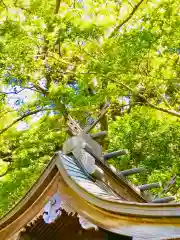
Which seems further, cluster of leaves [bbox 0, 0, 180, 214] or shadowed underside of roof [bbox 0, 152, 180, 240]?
cluster of leaves [bbox 0, 0, 180, 214]

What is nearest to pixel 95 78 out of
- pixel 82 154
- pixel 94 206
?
pixel 82 154

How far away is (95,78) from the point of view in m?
9.63

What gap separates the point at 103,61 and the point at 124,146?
6.48ft

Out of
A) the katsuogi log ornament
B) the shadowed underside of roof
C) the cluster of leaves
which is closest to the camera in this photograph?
the shadowed underside of roof

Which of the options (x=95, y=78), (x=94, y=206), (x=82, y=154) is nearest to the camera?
(x=94, y=206)

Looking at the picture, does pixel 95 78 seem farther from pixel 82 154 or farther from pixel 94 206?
pixel 94 206

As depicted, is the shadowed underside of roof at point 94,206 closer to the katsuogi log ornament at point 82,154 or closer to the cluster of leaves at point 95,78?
Result: the katsuogi log ornament at point 82,154

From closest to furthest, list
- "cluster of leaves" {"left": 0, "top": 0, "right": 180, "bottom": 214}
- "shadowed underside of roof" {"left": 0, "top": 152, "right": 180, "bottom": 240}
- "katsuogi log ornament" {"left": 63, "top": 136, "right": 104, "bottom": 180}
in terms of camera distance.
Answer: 1. "shadowed underside of roof" {"left": 0, "top": 152, "right": 180, "bottom": 240}
2. "katsuogi log ornament" {"left": 63, "top": 136, "right": 104, "bottom": 180}
3. "cluster of leaves" {"left": 0, "top": 0, "right": 180, "bottom": 214}

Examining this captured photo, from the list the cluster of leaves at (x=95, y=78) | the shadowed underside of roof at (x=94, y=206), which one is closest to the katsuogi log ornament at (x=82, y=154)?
the shadowed underside of roof at (x=94, y=206)

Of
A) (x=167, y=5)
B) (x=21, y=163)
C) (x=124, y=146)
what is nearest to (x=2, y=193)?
(x=21, y=163)

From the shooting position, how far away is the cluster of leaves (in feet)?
28.8

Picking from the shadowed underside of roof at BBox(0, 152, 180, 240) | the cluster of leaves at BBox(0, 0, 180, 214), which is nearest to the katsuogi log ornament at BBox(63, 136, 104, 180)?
the shadowed underside of roof at BBox(0, 152, 180, 240)

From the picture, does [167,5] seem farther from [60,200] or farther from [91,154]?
[60,200]

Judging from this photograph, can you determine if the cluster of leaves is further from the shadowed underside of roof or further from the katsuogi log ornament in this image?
the shadowed underside of roof
